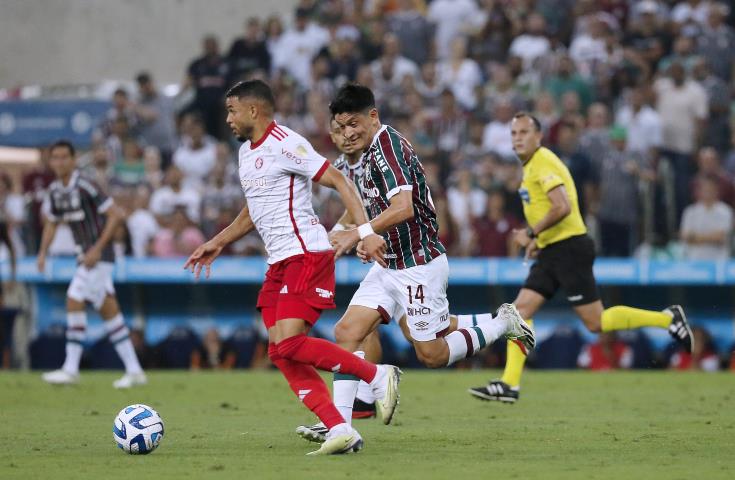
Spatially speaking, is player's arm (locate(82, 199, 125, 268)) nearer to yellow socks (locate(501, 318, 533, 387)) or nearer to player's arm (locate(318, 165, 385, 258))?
yellow socks (locate(501, 318, 533, 387))

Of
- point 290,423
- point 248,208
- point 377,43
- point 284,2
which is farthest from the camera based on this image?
point 284,2

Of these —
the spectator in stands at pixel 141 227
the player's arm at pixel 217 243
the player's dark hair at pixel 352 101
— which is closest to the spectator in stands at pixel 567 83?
the spectator in stands at pixel 141 227

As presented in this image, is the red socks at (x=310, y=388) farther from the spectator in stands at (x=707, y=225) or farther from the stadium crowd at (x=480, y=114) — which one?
the spectator in stands at (x=707, y=225)

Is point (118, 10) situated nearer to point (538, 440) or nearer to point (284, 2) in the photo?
point (284, 2)

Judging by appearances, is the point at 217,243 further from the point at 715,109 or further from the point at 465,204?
the point at 715,109

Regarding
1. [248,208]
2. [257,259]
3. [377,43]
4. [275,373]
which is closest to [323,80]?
[377,43]

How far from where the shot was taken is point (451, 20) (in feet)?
72.6

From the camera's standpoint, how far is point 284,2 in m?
26.0

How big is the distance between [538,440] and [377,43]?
13.6 m

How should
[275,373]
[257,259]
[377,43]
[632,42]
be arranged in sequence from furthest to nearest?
[377,43]
[632,42]
[257,259]
[275,373]

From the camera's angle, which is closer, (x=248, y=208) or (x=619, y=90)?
(x=248, y=208)

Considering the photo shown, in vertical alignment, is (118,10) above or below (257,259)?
above

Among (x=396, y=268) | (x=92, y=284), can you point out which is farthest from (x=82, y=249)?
(x=396, y=268)

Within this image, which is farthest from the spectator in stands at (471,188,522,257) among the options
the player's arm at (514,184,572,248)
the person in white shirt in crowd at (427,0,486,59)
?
the player's arm at (514,184,572,248)
